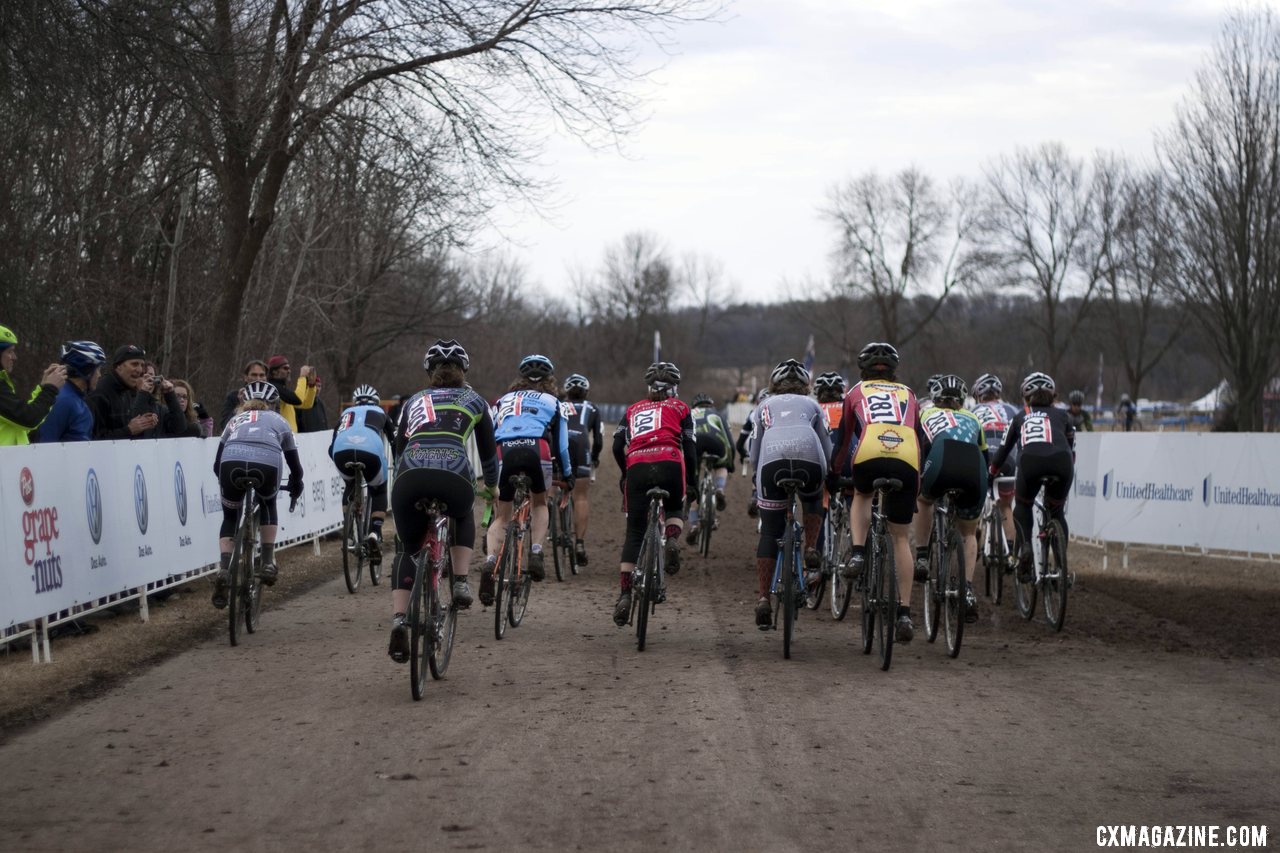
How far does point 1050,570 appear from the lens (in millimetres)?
12211

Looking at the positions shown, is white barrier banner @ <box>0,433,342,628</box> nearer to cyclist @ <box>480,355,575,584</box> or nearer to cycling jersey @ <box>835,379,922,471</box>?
cyclist @ <box>480,355,575,584</box>

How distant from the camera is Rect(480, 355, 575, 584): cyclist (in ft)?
38.3

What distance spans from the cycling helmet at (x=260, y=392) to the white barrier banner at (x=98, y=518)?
1106 mm

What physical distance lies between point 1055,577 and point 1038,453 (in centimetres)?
105

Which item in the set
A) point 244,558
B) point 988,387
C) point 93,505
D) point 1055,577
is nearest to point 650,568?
point 244,558

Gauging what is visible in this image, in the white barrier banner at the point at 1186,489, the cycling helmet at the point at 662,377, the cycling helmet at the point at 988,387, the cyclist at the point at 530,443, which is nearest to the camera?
the cyclist at the point at 530,443

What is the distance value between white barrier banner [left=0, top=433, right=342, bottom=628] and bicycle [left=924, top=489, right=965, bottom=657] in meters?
6.14

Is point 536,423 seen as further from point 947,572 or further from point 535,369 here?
point 947,572

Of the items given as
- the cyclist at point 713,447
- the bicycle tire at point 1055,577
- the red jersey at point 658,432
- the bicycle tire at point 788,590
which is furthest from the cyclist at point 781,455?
the cyclist at point 713,447

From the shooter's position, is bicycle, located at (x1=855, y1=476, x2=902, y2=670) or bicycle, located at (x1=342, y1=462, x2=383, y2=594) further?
bicycle, located at (x1=342, y1=462, x2=383, y2=594)

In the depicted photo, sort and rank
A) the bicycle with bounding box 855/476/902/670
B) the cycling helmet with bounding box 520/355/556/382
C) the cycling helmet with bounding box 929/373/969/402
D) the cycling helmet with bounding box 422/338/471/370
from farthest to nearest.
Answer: the cycling helmet with bounding box 520/355/556/382 → the cycling helmet with bounding box 929/373/969/402 → the bicycle with bounding box 855/476/902/670 → the cycling helmet with bounding box 422/338/471/370

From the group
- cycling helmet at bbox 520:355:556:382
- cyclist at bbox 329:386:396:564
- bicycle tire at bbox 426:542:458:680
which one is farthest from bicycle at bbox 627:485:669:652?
cyclist at bbox 329:386:396:564

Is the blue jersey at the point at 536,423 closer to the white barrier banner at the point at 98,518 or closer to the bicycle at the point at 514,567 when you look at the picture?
the bicycle at the point at 514,567

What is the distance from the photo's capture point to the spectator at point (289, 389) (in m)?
18.2
